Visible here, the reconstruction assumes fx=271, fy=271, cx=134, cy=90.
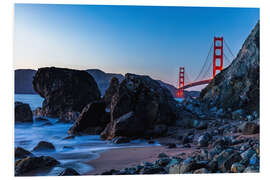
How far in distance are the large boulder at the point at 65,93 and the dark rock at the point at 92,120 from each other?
4.97ft

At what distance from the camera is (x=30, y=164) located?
3.30 metres

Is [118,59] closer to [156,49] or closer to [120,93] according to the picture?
[156,49]

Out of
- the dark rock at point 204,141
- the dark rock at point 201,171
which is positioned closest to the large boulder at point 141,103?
the dark rock at point 204,141

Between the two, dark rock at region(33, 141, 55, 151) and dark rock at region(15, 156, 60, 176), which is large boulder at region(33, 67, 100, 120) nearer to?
dark rock at region(33, 141, 55, 151)

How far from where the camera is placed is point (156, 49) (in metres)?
4.48

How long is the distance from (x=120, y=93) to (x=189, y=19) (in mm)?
2030

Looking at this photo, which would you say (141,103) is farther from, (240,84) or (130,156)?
(240,84)

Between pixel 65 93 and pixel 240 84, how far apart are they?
16.8 ft

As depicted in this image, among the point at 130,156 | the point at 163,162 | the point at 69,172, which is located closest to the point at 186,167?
the point at 163,162

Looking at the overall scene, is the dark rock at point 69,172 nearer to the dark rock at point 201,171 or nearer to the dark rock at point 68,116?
the dark rock at point 201,171

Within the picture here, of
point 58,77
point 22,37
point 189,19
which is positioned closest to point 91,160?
point 22,37

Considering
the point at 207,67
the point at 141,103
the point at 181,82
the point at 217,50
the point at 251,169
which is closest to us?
the point at 251,169

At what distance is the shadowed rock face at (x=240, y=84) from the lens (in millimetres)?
6707
